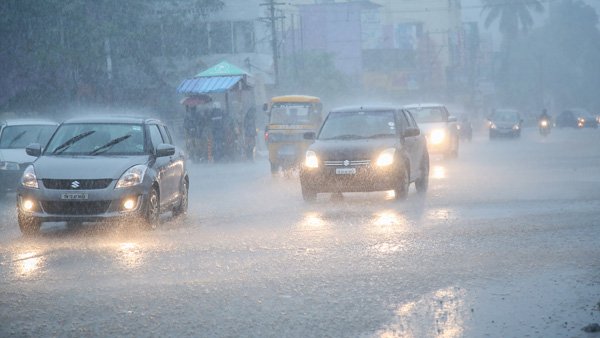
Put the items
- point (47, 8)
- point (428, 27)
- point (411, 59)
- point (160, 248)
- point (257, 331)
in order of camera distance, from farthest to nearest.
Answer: point (428, 27) < point (411, 59) < point (47, 8) < point (160, 248) < point (257, 331)

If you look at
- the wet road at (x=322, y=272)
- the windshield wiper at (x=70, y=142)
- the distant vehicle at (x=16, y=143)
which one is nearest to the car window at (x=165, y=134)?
the wet road at (x=322, y=272)

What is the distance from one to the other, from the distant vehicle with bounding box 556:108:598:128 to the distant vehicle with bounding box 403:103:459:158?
4330cm

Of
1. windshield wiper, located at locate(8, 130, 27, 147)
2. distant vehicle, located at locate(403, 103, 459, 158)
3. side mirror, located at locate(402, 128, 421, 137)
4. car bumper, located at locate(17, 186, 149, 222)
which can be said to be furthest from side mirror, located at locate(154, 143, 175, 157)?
distant vehicle, located at locate(403, 103, 459, 158)

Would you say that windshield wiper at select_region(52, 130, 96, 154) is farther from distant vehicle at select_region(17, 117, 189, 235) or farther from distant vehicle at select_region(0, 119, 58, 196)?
distant vehicle at select_region(0, 119, 58, 196)


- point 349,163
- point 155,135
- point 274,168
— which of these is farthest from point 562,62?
point 155,135

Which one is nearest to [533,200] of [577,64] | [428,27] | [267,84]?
[267,84]

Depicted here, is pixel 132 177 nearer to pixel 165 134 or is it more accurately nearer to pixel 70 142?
pixel 70 142

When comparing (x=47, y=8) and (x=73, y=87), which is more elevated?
(x=47, y=8)

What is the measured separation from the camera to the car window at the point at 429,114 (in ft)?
107

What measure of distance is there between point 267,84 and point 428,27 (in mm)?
46216

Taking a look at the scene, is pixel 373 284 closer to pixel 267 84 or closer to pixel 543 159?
pixel 543 159

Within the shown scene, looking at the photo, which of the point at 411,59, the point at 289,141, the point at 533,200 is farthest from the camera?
the point at 411,59

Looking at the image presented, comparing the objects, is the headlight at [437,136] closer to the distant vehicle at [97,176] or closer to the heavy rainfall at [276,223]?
the heavy rainfall at [276,223]

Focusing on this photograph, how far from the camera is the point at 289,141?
87.1 feet
